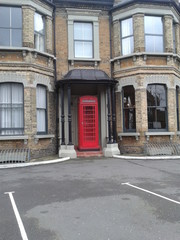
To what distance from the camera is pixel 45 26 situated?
42.2 feet

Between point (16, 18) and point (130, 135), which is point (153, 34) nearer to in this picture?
point (130, 135)

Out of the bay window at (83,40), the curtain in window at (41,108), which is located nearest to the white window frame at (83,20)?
the bay window at (83,40)

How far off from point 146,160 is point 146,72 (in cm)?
476

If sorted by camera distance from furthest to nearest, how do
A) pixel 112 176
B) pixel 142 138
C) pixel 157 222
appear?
pixel 142 138 → pixel 112 176 → pixel 157 222

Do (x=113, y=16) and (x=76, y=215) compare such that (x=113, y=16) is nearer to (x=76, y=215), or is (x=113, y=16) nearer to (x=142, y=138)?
(x=142, y=138)

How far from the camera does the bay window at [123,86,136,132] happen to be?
13.0m

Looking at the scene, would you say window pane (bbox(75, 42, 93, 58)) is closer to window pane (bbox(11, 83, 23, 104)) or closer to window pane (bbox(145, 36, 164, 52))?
window pane (bbox(145, 36, 164, 52))

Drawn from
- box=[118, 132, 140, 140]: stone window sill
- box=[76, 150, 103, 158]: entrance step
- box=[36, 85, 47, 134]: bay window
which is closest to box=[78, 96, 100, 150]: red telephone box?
box=[76, 150, 103, 158]: entrance step

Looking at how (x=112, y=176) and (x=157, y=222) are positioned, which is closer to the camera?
(x=157, y=222)

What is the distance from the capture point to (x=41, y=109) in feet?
40.3

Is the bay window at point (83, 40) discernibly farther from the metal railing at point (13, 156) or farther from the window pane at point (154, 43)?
the metal railing at point (13, 156)

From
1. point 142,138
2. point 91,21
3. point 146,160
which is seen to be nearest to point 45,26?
point 91,21

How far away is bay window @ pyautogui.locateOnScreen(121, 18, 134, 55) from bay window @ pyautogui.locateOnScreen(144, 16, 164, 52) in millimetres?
826

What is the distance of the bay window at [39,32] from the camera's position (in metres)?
12.3
